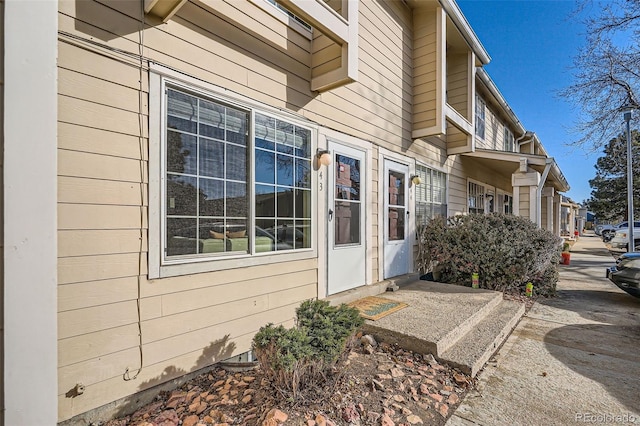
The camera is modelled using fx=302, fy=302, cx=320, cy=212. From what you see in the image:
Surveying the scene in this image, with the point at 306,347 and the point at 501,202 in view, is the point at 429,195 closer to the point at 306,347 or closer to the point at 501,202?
the point at 306,347

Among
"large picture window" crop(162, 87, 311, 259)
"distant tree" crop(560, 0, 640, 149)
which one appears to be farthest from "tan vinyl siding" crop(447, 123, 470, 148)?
"distant tree" crop(560, 0, 640, 149)

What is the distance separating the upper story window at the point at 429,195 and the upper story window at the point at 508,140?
616cm

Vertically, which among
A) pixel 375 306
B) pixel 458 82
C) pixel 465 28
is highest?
pixel 465 28

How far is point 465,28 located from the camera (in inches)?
241

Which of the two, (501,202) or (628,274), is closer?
(628,274)

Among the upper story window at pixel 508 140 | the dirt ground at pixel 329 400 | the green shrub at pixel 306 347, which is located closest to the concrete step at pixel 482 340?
the dirt ground at pixel 329 400

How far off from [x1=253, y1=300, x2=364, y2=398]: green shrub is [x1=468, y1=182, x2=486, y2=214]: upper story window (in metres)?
7.33

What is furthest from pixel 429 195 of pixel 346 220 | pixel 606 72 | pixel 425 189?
pixel 606 72

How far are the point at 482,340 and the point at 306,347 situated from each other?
7.16ft

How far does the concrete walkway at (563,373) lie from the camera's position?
223 cm

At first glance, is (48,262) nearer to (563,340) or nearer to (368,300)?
(368,300)

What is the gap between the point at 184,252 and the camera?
2.61 metres

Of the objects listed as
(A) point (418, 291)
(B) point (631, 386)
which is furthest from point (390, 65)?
(B) point (631, 386)

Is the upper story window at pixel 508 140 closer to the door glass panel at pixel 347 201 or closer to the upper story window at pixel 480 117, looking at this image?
the upper story window at pixel 480 117
